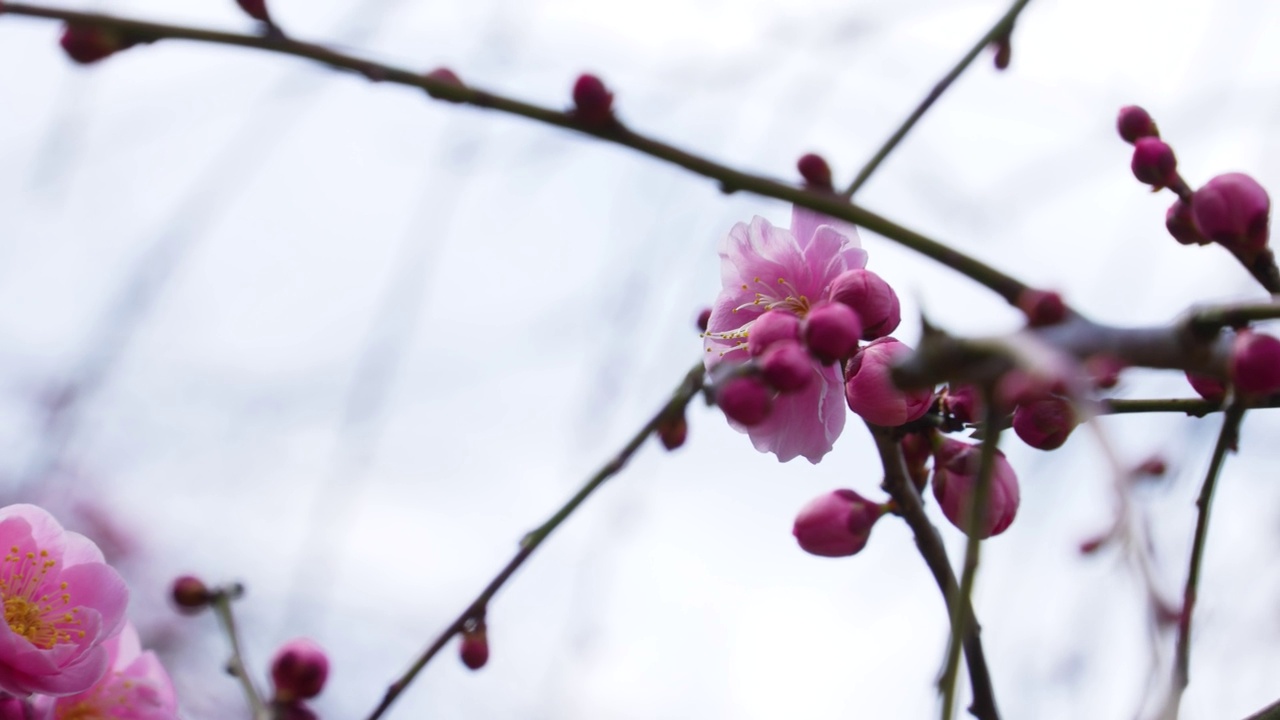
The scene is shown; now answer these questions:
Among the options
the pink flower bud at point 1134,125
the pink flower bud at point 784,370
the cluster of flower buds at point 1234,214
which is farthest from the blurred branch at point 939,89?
the pink flower bud at point 784,370

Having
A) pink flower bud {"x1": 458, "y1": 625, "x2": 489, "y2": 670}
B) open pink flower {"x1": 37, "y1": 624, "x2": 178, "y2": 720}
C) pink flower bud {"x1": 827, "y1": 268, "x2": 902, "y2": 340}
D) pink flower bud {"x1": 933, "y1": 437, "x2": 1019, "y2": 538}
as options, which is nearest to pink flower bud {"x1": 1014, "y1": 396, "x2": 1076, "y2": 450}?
pink flower bud {"x1": 933, "y1": 437, "x2": 1019, "y2": 538}

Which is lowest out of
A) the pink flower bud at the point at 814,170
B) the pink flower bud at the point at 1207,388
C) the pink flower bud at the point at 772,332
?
the pink flower bud at the point at 772,332

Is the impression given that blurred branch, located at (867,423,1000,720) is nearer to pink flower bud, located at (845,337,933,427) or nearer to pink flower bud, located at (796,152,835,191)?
pink flower bud, located at (845,337,933,427)

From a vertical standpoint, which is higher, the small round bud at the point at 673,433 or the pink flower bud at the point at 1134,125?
the pink flower bud at the point at 1134,125

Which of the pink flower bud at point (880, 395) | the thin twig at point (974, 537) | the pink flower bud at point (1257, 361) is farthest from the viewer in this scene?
the pink flower bud at point (880, 395)

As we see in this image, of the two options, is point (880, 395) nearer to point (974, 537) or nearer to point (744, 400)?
point (744, 400)

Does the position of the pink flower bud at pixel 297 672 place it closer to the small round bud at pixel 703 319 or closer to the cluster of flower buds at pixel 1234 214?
the small round bud at pixel 703 319

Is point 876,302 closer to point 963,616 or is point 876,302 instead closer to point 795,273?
point 795,273
